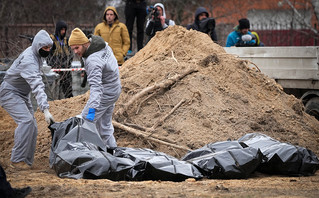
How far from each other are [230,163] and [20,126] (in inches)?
124

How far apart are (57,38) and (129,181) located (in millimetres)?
6467

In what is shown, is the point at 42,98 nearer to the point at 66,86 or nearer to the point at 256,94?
the point at 256,94

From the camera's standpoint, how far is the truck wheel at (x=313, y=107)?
36.0 ft

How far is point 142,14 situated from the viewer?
518 inches

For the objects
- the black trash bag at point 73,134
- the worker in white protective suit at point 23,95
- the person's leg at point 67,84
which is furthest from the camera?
the person's leg at point 67,84

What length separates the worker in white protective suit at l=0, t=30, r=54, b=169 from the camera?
7605 mm

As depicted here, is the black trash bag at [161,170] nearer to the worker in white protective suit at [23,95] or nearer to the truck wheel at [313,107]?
the worker in white protective suit at [23,95]

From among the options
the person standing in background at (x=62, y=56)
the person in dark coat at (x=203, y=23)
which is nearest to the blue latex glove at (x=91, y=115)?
the person standing in background at (x=62, y=56)

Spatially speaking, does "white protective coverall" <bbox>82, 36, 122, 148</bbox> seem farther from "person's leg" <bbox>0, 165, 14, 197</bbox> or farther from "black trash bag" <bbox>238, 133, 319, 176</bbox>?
"person's leg" <bbox>0, 165, 14, 197</bbox>

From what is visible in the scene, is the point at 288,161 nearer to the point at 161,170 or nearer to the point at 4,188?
the point at 161,170

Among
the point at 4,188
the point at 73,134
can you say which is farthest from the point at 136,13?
the point at 4,188

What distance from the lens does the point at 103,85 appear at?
7957mm

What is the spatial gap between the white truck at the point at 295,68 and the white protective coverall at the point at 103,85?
4.68 m

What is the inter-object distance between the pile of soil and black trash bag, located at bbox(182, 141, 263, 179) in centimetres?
50
